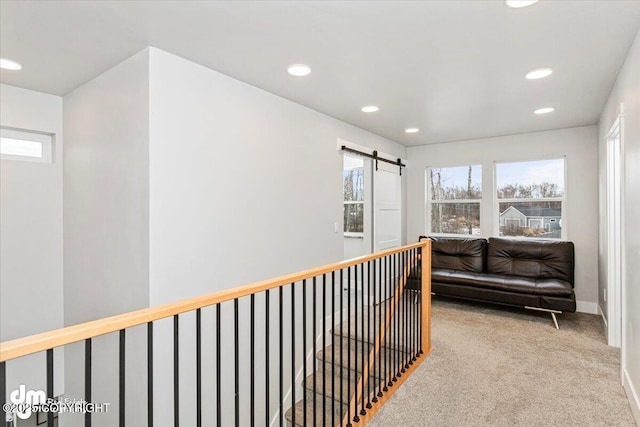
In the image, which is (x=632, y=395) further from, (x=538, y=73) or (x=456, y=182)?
(x=456, y=182)

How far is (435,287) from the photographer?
4633mm

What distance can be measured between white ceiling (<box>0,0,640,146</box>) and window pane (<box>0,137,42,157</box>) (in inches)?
18.6

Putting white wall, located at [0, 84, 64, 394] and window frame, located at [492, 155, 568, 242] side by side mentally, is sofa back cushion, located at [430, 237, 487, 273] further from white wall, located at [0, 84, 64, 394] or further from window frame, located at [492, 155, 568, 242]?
white wall, located at [0, 84, 64, 394]

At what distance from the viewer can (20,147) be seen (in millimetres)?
3000

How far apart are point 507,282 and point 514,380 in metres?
1.76

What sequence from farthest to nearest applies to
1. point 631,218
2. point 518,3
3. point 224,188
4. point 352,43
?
point 224,188 < point 631,218 < point 352,43 < point 518,3

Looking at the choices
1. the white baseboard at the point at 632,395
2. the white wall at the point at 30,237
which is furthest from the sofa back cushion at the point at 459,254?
the white wall at the point at 30,237

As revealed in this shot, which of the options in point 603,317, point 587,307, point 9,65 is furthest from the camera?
point 587,307

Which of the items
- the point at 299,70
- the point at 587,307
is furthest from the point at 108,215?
the point at 587,307

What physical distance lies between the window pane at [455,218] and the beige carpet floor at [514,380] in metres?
1.72

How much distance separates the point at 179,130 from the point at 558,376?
11.3 feet

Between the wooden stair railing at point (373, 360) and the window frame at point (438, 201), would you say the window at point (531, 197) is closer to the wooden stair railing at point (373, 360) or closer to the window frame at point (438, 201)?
the window frame at point (438, 201)

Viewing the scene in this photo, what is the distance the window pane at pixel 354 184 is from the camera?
521 centimetres

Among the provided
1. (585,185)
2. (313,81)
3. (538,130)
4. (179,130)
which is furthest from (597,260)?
(179,130)
